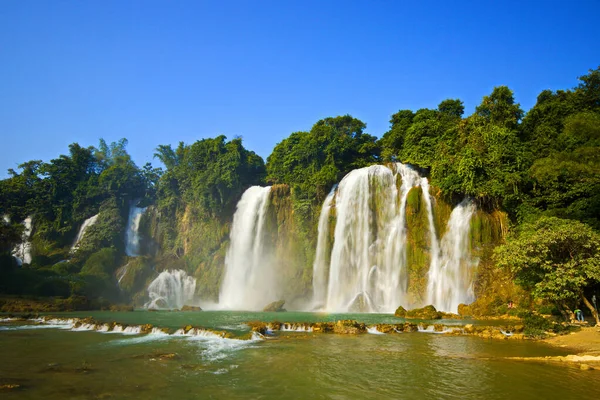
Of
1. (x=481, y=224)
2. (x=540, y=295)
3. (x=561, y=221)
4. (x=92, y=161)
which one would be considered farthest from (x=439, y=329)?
(x=92, y=161)

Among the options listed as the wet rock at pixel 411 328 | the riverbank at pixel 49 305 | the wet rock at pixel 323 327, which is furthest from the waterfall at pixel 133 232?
the wet rock at pixel 411 328

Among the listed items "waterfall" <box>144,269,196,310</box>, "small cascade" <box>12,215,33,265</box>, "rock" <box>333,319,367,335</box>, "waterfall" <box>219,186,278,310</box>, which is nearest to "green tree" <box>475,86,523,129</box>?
"waterfall" <box>219,186,278,310</box>

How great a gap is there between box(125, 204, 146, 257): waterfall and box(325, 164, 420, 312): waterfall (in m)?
29.2

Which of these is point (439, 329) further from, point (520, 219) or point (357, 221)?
point (357, 221)

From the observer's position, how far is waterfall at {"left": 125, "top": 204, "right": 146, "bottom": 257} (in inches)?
2009

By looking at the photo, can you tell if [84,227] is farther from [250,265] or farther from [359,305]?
[359,305]

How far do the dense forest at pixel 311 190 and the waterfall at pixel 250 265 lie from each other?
6.95 ft

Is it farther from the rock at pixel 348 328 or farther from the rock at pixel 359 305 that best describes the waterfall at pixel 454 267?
the rock at pixel 348 328

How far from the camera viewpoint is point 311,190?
37.8 metres

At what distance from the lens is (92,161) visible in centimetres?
5781

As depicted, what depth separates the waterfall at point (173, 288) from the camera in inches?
1694

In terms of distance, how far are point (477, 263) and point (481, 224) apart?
276 centimetres

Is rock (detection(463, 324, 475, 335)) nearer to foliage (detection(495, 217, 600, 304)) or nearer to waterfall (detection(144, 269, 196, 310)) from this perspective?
foliage (detection(495, 217, 600, 304))

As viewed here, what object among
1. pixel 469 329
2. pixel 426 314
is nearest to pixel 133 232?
pixel 426 314
